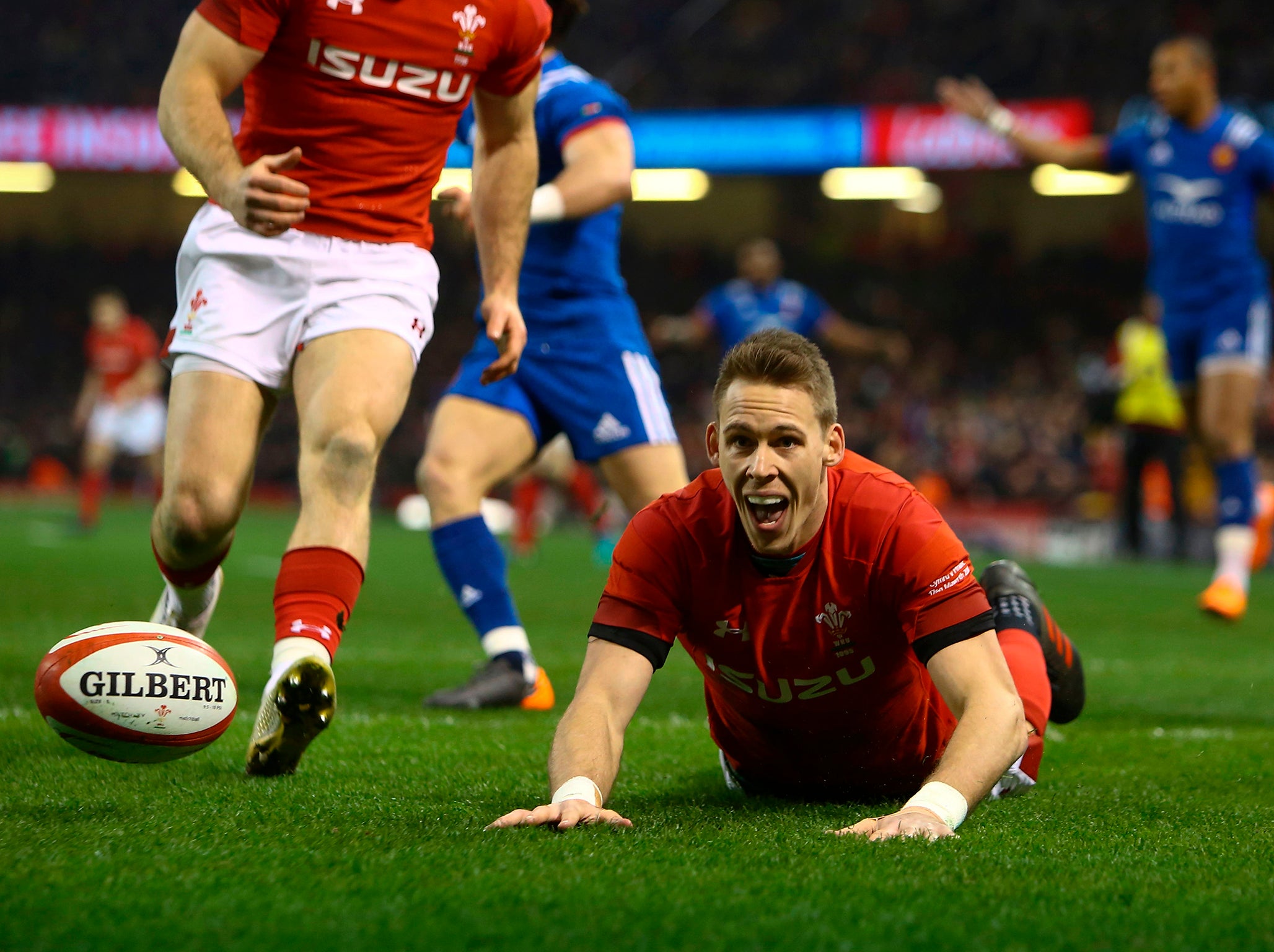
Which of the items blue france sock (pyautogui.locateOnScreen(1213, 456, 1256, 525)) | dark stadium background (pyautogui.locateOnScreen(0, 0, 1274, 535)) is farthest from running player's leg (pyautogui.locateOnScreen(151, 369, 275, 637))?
dark stadium background (pyautogui.locateOnScreen(0, 0, 1274, 535))

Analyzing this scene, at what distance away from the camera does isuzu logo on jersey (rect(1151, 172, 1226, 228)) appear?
700cm

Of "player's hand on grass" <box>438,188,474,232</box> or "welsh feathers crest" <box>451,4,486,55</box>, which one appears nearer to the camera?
"welsh feathers crest" <box>451,4,486,55</box>

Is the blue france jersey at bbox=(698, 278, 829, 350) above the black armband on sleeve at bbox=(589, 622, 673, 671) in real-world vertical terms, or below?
above

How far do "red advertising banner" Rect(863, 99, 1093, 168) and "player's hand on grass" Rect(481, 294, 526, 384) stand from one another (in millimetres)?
16926

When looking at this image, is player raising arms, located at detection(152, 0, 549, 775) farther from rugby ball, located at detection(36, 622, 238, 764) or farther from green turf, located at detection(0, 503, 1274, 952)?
green turf, located at detection(0, 503, 1274, 952)

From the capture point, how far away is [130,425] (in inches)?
615

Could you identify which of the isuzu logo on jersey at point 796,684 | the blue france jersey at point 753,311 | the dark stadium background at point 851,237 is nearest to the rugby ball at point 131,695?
the isuzu logo on jersey at point 796,684

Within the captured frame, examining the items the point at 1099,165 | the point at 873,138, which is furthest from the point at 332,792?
the point at 873,138

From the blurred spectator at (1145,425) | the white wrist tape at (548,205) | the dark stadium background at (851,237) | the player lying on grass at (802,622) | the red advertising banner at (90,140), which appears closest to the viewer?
the player lying on grass at (802,622)

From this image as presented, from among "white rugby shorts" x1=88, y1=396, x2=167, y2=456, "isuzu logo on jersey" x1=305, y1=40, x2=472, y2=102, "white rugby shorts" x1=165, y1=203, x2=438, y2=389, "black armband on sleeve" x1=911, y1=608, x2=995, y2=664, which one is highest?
"isuzu logo on jersey" x1=305, y1=40, x2=472, y2=102

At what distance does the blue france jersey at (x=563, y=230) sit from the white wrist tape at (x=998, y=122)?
273cm

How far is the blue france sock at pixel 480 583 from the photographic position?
15.5ft

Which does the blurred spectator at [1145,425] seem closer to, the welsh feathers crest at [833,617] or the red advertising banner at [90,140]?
the welsh feathers crest at [833,617]

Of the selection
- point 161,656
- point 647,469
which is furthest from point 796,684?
point 647,469
